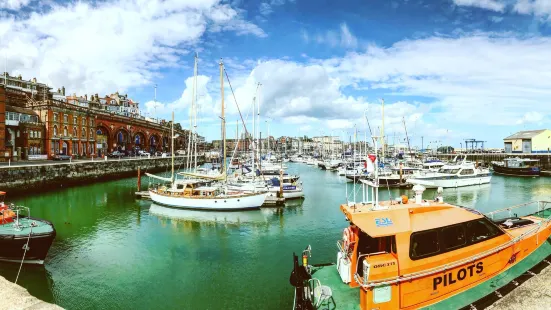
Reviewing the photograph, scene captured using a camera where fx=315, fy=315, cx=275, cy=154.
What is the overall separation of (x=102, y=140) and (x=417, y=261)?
74.0m

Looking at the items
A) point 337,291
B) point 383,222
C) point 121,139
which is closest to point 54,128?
point 121,139

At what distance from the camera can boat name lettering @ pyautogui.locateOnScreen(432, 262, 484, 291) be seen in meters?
7.72

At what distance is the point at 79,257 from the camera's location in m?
16.2

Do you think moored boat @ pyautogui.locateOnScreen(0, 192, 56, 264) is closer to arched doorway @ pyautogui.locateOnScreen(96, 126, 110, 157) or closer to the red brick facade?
the red brick facade

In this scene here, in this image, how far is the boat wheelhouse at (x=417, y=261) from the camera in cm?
738

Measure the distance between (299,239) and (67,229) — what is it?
15.7 meters

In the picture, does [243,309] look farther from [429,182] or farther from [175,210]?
[429,182]

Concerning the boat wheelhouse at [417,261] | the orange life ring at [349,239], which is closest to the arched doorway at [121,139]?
the orange life ring at [349,239]

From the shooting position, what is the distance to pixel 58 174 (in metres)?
41.1

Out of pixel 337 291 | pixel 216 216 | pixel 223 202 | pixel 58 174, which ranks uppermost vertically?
pixel 58 174

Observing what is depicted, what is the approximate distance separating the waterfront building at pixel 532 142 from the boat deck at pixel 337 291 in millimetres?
87789

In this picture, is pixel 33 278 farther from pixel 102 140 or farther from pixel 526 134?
pixel 526 134

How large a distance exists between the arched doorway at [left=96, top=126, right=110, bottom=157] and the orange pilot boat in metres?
68.9

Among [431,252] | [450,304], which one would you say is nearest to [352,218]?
[431,252]
